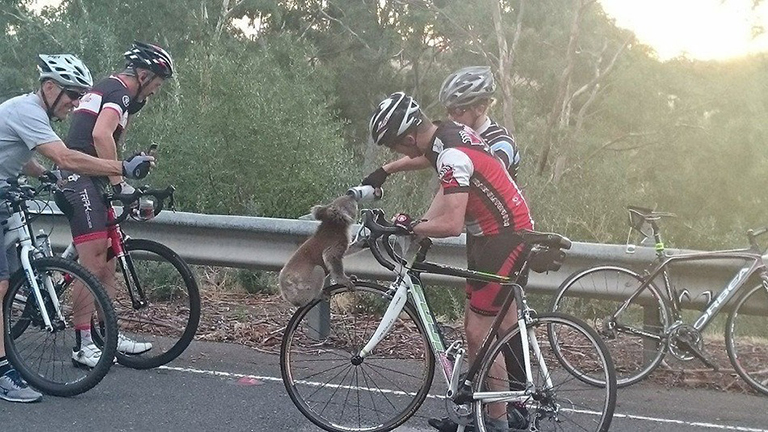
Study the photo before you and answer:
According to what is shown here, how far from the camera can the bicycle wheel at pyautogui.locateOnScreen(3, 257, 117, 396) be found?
17.6ft

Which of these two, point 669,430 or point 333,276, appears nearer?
point 333,276

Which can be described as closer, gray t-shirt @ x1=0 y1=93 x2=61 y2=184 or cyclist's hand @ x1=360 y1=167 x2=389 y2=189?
cyclist's hand @ x1=360 y1=167 x2=389 y2=189

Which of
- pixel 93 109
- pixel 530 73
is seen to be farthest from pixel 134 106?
pixel 530 73

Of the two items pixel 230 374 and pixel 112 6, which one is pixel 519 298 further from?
pixel 112 6

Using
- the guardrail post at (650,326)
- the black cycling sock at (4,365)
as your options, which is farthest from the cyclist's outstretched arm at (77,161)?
the guardrail post at (650,326)

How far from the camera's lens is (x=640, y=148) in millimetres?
34406

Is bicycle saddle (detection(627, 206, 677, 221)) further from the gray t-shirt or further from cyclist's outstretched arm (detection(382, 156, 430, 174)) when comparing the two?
the gray t-shirt

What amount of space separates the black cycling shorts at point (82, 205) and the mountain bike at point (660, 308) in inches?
128

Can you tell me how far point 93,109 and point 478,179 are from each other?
A: 275 centimetres

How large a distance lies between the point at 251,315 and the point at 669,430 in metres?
3.79

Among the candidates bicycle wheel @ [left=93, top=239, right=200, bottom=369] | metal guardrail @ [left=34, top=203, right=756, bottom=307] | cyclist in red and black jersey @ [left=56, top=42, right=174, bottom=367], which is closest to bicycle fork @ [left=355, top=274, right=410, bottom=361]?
metal guardrail @ [left=34, top=203, right=756, bottom=307]

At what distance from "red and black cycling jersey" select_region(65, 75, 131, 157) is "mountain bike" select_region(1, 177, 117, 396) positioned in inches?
14.8

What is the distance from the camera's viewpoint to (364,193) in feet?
16.3

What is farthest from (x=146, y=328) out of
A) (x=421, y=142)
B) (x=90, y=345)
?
(x=421, y=142)
